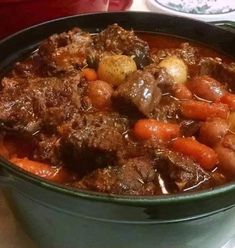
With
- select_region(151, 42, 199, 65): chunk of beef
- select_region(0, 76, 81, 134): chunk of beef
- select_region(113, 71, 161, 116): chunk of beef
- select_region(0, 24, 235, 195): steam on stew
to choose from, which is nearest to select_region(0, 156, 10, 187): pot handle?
select_region(0, 24, 235, 195): steam on stew

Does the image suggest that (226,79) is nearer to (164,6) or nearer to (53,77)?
(53,77)

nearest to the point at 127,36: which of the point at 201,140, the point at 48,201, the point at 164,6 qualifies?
the point at 201,140

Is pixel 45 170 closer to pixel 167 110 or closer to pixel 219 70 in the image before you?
pixel 167 110

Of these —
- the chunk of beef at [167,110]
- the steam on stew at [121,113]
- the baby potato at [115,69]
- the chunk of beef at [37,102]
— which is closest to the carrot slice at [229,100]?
the steam on stew at [121,113]

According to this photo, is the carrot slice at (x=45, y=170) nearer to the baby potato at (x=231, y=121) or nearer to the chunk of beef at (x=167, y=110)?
the chunk of beef at (x=167, y=110)

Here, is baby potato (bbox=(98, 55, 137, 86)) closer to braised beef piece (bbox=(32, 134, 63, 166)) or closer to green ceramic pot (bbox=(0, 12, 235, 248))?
braised beef piece (bbox=(32, 134, 63, 166))

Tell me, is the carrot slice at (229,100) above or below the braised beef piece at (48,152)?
above

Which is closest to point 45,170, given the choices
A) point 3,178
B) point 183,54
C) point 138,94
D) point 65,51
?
point 3,178
